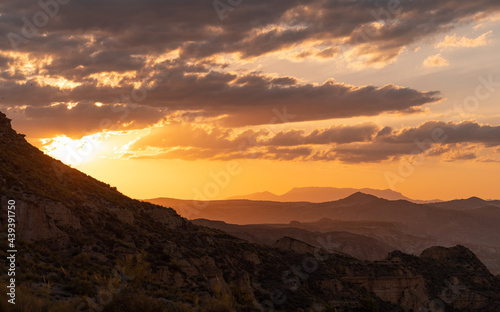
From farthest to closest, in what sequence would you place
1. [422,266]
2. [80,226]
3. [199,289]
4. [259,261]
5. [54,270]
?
[422,266], [259,261], [80,226], [199,289], [54,270]

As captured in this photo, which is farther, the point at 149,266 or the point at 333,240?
the point at 333,240

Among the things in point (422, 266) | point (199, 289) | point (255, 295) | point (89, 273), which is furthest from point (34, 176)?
point (422, 266)

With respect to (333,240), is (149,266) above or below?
above

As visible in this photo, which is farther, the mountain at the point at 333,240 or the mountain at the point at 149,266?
the mountain at the point at 333,240

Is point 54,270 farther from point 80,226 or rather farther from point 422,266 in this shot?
point 422,266

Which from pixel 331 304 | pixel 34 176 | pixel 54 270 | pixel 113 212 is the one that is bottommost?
pixel 331 304

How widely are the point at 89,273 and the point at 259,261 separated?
2842 centimetres

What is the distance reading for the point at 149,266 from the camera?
42688 mm

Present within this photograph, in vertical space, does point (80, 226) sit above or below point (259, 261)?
above

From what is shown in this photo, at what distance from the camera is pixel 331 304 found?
56031 millimetres

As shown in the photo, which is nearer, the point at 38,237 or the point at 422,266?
the point at 38,237

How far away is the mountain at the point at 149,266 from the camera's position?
28.5 meters

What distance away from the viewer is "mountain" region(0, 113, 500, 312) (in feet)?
93.4

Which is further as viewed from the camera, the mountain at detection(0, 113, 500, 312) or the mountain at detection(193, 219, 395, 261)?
the mountain at detection(193, 219, 395, 261)
